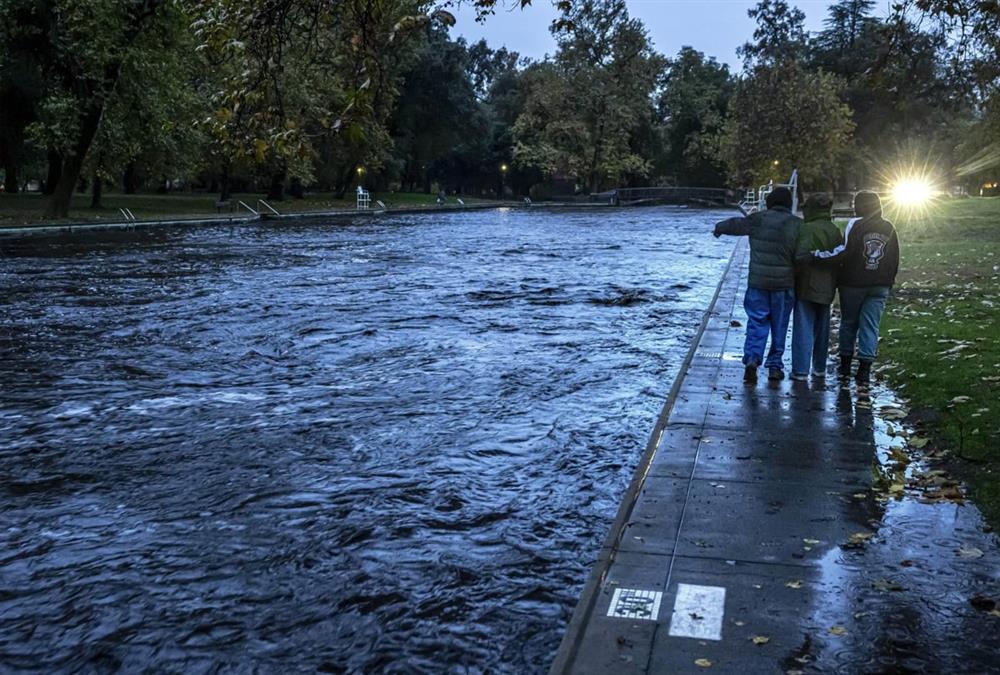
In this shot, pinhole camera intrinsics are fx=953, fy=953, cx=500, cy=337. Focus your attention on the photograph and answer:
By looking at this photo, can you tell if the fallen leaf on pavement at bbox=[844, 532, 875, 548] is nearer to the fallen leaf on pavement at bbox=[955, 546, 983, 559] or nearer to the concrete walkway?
the concrete walkway

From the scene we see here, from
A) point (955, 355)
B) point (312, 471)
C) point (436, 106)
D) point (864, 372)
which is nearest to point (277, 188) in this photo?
point (436, 106)

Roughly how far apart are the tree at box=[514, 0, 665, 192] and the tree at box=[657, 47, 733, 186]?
6129 millimetres

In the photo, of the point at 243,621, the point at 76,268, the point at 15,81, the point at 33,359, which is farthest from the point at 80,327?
the point at 15,81

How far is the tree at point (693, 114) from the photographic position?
3590 inches

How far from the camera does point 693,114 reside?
93438 mm

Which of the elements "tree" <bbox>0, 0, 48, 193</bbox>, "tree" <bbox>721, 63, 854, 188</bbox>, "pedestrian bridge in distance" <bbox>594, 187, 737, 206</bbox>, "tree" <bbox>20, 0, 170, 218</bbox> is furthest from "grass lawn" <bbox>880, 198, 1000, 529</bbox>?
"pedestrian bridge in distance" <bbox>594, 187, 737, 206</bbox>

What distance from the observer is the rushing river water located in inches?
187

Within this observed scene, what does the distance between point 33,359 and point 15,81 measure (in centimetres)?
3303

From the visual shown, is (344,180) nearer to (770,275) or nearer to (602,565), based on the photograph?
(770,275)

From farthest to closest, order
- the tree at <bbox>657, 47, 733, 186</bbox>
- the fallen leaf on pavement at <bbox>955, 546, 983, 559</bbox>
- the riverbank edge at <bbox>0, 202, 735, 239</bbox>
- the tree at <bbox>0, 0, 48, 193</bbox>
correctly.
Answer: the tree at <bbox>657, 47, 733, 186</bbox>
the tree at <bbox>0, 0, 48, 193</bbox>
the riverbank edge at <bbox>0, 202, 735, 239</bbox>
the fallen leaf on pavement at <bbox>955, 546, 983, 559</bbox>

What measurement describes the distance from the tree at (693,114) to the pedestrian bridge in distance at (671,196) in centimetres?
372

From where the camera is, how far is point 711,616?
434 centimetres

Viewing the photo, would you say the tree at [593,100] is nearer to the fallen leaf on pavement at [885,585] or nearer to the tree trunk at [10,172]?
the tree trunk at [10,172]

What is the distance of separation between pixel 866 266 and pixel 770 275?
921mm
